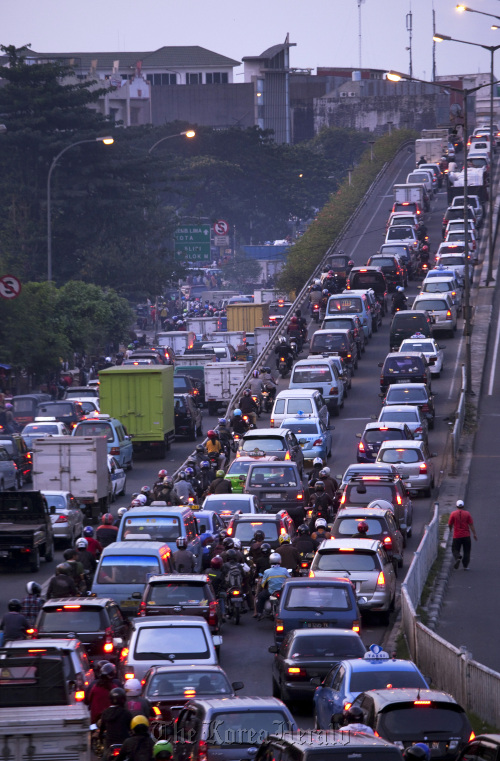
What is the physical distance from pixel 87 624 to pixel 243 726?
5.43 meters

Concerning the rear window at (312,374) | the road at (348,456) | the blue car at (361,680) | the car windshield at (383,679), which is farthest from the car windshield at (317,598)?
the rear window at (312,374)

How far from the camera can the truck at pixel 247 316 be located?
73625 mm

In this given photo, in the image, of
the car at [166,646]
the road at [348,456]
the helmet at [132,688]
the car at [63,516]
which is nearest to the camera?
the helmet at [132,688]

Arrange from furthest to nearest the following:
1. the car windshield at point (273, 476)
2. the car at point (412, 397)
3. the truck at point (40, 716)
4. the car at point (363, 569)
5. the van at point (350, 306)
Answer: the van at point (350, 306) < the car at point (412, 397) < the car windshield at point (273, 476) < the car at point (363, 569) < the truck at point (40, 716)

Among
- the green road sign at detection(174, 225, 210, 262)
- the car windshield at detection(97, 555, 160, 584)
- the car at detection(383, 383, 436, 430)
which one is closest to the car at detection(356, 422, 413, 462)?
the car at detection(383, 383, 436, 430)

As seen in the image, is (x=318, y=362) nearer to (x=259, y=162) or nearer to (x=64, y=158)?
(x=64, y=158)

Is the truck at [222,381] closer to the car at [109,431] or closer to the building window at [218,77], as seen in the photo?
the car at [109,431]

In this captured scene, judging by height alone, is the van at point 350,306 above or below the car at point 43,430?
above

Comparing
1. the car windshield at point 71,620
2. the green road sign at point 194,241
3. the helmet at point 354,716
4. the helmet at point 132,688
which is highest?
the green road sign at point 194,241

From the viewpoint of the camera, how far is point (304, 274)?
285 ft

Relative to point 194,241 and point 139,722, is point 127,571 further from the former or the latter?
point 194,241

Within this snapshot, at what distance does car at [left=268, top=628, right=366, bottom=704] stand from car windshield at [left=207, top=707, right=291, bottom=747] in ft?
13.5

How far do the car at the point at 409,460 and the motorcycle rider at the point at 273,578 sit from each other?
11174 millimetres

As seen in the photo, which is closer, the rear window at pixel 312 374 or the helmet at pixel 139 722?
the helmet at pixel 139 722
